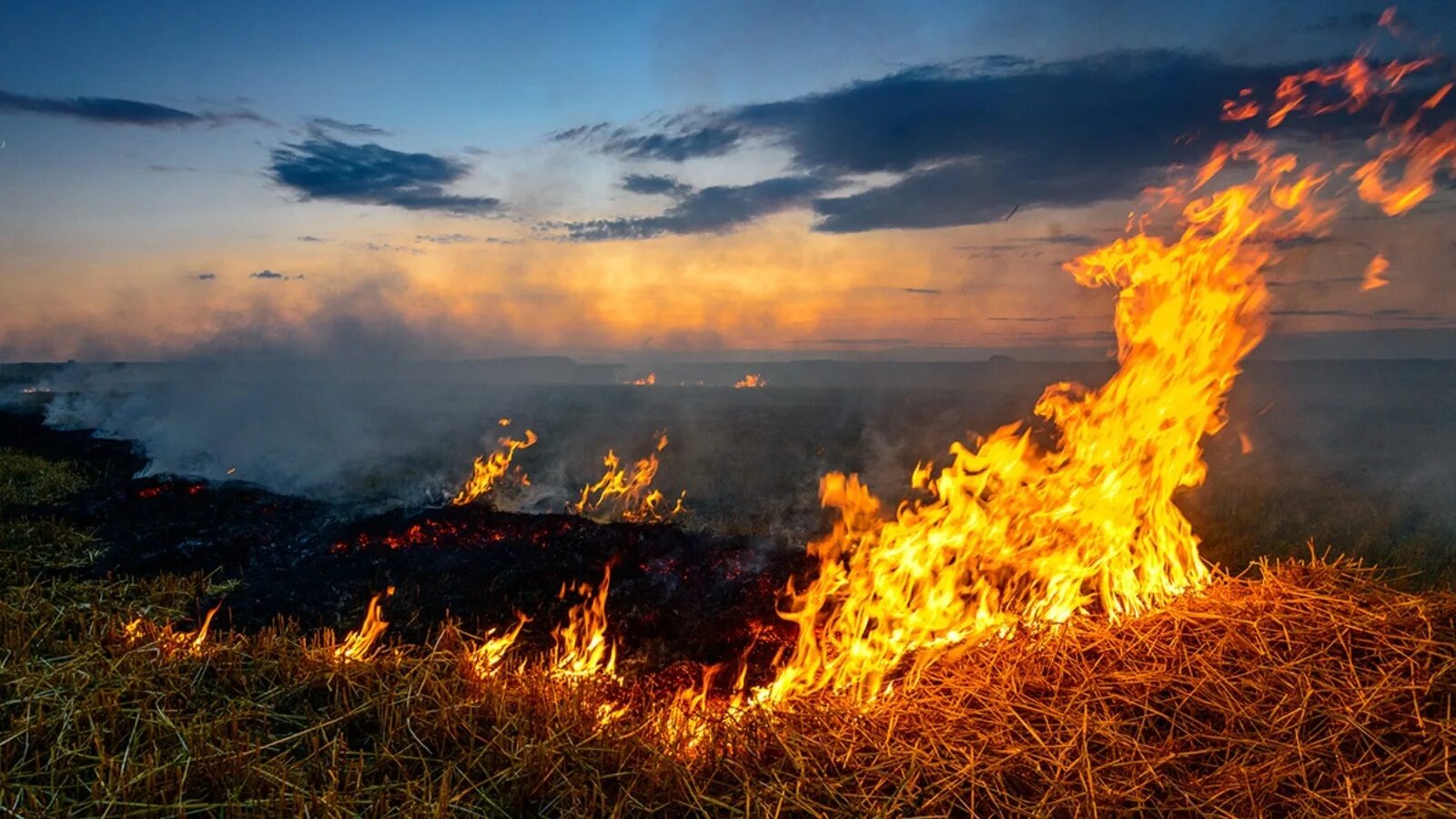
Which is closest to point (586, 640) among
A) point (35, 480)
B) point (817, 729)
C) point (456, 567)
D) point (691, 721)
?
point (691, 721)

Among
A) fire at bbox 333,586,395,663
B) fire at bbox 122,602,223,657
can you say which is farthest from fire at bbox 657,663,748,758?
fire at bbox 122,602,223,657

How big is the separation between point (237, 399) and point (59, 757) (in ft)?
102

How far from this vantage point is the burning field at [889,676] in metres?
3.05

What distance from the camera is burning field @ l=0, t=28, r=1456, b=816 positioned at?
305cm

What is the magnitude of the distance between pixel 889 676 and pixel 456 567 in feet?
16.6

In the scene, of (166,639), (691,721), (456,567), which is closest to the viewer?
(691,721)

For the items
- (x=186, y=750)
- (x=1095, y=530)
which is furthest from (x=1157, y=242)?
(x=186, y=750)

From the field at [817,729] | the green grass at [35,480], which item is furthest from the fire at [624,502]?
the field at [817,729]

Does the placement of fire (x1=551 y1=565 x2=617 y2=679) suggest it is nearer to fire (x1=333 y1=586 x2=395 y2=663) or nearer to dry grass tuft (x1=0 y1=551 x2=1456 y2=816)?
dry grass tuft (x1=0 y1=551 x2=1456 y2=816)

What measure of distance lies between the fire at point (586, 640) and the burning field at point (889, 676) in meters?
0.05

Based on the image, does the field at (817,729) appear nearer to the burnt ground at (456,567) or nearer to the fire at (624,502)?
the burnt ground at (456,567)

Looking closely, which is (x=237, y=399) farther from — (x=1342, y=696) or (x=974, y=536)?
(x=1342, y=696)

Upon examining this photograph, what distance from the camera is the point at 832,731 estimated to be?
11.9 ft

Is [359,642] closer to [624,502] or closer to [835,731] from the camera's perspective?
→ [835,731]
